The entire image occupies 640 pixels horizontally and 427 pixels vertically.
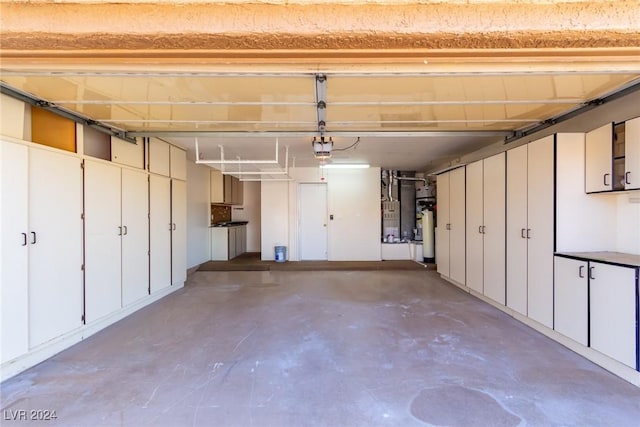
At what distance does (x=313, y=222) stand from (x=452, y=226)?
3400 mm

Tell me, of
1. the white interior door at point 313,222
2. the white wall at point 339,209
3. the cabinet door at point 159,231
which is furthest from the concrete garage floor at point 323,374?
the white interior door at point 313,222

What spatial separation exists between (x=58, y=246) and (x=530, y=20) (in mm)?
3732

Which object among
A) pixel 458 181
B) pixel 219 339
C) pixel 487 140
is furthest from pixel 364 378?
pixel 487 140

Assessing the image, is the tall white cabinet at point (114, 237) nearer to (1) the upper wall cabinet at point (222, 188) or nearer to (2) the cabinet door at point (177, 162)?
(2) the cabinet door at point (177, 162)

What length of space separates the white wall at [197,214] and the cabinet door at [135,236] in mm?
2260

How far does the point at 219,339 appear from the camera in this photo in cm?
283

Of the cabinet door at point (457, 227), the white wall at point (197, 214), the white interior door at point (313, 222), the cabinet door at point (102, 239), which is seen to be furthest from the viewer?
the white interior door at point (313, 222)

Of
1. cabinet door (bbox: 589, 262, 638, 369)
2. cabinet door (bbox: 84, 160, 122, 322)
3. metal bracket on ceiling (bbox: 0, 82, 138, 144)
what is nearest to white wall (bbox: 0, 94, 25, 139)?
metal bracket on ceiling (bbox: 0, 82, 138, 144)

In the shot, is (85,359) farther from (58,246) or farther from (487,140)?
(487,140)

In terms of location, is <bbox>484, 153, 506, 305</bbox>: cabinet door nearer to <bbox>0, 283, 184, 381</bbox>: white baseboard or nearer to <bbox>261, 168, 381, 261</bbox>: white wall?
<bbox>261, 168, 381, 261</bbox>: white wall

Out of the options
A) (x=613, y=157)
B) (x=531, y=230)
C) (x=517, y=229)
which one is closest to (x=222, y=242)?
(x=517, y=229)

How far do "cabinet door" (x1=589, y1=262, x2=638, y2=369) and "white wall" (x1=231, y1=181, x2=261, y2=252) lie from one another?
25.5 ft

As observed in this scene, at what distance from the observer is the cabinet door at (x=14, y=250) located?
211 centimetres

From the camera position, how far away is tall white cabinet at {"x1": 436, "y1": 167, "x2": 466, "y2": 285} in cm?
444
